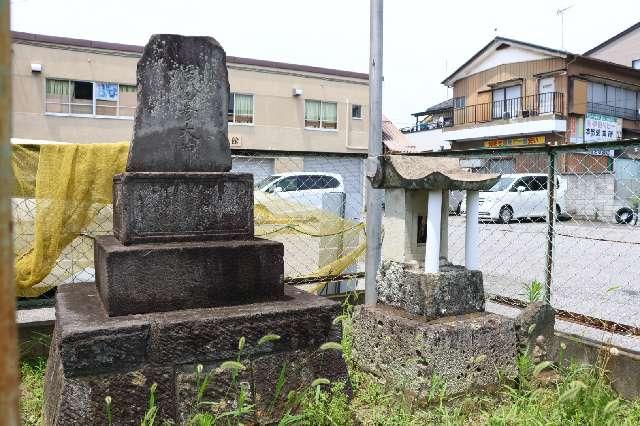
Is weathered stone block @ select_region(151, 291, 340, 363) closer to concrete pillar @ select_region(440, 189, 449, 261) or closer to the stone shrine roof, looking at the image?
the stone shrine roof

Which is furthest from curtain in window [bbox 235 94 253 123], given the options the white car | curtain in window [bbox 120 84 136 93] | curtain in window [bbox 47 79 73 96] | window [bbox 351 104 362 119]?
the white car

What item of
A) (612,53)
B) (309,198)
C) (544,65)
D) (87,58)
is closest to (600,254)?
(309,198)

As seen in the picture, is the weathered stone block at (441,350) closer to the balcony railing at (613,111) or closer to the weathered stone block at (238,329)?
the weathered stone block at (238,329)

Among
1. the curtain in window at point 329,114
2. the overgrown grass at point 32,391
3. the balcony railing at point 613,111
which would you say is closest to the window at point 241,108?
the curtain in window at point 329,114

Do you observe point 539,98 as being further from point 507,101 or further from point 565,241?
point 565,241

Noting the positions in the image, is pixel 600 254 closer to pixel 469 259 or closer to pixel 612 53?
pixel 469 259

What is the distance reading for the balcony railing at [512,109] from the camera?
83.7 feet

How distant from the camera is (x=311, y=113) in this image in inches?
1021

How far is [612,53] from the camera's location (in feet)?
106

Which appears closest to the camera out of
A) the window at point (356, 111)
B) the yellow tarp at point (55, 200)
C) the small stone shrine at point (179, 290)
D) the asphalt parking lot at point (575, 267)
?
the small stone shrine at point (179, 290)

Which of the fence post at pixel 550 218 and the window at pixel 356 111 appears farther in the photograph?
the window at pixel 356 111

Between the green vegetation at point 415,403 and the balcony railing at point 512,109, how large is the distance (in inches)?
959

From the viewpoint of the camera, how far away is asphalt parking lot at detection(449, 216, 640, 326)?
746cm

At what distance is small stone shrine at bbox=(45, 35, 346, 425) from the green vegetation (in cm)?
9
